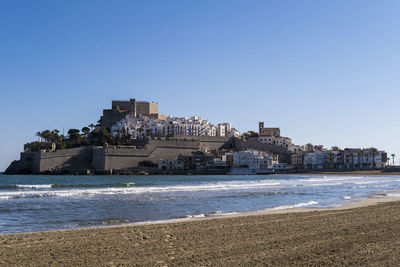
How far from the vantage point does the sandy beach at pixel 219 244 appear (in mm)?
6149

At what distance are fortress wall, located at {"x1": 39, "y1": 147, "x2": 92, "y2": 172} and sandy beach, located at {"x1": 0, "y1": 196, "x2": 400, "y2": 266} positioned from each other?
6277 centimetres

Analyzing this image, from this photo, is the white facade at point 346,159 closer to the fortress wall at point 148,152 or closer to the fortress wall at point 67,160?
the fortress wall at point 148,152

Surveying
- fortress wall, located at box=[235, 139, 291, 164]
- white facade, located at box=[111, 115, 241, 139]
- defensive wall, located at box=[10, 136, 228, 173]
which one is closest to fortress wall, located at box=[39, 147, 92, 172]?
defensive wall, located at box=[10, 136, 228, 173]

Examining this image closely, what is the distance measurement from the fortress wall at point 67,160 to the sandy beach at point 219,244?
6277 centimetres

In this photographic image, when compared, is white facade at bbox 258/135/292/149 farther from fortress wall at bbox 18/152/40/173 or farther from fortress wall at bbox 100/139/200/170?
fortress wall at bbox 18/152/40/173

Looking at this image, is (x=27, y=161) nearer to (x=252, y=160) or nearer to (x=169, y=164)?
(x=169, y=164)

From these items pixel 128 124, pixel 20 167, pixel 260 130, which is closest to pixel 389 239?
pixel 20 167

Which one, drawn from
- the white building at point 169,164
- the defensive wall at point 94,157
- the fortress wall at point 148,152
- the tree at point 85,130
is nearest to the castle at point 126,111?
Result: the tree at point 85,130

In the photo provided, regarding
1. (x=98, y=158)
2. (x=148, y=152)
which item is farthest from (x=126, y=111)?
(x=98, y=158)

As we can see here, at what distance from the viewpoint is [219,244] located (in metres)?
7.29

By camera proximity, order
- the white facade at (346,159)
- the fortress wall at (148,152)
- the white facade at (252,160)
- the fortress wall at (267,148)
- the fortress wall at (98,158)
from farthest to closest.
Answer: the fortress wall at (267,148)
the white facade at (346,159)
the white facade at (252,160)
the fortress wall at (148,152)
the fortress wall at (98,158)

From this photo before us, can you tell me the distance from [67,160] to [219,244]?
6721 cm

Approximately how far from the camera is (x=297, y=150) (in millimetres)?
96438

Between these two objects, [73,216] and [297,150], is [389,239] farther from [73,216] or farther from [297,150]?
[297,150]
